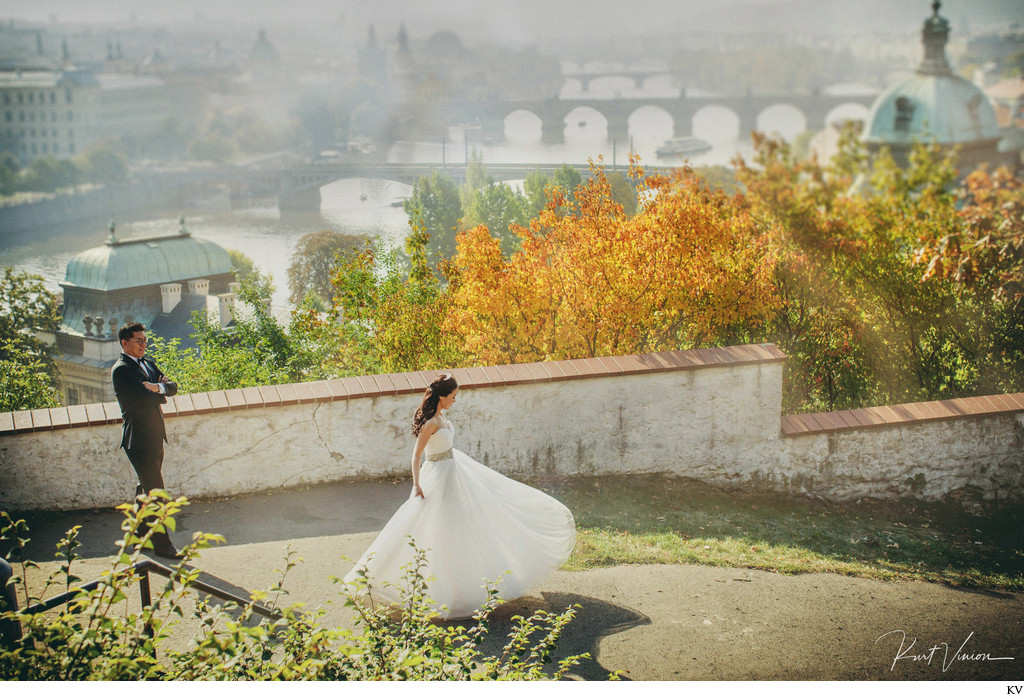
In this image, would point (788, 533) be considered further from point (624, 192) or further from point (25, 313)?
point (25, 313)

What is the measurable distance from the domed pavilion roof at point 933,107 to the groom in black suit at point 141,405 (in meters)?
3.52

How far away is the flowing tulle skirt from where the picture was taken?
312 centimetres

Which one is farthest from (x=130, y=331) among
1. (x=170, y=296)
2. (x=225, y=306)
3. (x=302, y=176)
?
(x=225, y=306)

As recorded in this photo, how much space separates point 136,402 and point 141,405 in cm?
2

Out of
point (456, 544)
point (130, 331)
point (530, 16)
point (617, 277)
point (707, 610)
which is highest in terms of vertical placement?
point (530, 16)

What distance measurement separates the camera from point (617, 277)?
18.6 ft

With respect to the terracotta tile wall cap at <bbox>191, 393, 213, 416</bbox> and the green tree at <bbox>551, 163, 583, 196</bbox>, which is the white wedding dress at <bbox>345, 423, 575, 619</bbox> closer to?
the terracotta tile wall cap at <bbox>191, 393, 213, 416</bbox>

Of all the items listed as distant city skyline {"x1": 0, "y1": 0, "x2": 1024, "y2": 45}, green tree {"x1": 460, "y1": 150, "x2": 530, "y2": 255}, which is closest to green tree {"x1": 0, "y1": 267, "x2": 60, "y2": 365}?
distant city skyline {"x1": 0, "y1": 0, "x2": 1024, "y2": 45}

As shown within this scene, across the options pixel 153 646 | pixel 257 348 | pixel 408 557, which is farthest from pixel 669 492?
pixel 257 348

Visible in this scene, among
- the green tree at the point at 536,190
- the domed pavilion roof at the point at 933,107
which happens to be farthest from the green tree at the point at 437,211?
the domed pavilion roof at the point at 933,107

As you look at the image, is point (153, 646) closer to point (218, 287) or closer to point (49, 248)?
point (49, 248)

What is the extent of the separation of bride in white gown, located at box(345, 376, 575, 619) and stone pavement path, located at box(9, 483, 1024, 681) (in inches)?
6.2

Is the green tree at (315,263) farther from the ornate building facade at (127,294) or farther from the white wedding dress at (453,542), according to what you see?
the white wedding dress at (453,542)

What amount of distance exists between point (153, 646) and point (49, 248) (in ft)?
25.7
